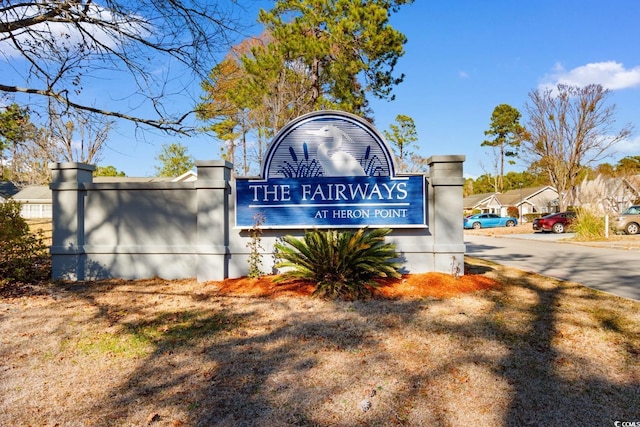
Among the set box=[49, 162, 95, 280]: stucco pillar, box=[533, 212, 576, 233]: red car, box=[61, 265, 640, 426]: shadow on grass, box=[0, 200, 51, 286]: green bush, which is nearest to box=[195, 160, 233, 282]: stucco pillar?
box=[61, 265, 640, 426]: shadow on grass

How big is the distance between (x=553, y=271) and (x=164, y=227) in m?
9.13

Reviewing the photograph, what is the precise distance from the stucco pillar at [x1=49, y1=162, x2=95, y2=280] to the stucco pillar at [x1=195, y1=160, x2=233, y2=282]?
2456 mm

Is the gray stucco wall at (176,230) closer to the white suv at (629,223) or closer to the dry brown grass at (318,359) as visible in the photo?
the dry brown grass at (318,359)

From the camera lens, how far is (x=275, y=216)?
7648mm

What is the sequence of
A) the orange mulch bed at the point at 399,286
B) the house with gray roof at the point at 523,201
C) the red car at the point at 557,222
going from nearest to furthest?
the orange mulch bed at the point at 399,286, the red car at the point at 557,222, the house with gray roof at the point at 523,201

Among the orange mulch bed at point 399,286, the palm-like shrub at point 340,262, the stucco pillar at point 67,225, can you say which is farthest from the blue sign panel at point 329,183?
the stucco pillar at point 67,225

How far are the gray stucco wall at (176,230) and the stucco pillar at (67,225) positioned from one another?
0.02 metres

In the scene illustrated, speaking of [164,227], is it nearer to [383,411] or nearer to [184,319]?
[184,319]

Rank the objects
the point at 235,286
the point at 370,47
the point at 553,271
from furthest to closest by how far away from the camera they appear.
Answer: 1. the point at 370,47
2. the point at 553,271
3. the point at 235,286

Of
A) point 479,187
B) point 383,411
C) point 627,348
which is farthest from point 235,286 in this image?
point 479,187

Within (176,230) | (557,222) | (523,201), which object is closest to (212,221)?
(176,230)

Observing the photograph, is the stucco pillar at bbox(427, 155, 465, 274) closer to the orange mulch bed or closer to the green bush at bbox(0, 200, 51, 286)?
the orange mulch bed

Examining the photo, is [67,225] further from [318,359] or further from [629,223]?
[629,223]

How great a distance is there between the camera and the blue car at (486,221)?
37.6 metres
